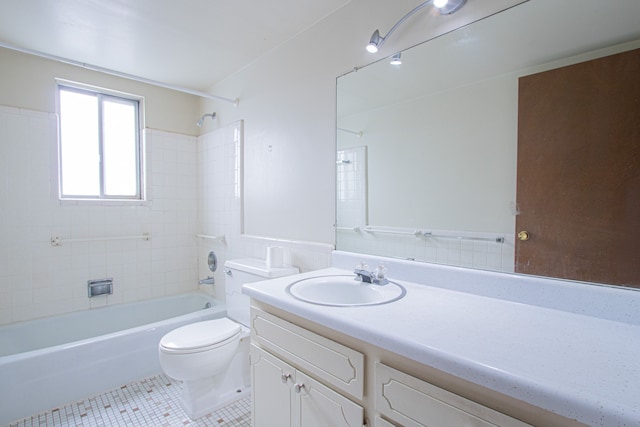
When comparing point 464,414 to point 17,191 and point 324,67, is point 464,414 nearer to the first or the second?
point 324,67

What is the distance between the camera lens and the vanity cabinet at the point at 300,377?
928 mm

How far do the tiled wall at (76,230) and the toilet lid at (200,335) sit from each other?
1269 mm

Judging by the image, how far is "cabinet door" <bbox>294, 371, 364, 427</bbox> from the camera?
3.01ft

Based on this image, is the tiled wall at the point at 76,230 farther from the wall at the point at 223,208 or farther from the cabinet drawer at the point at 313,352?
the cabinet drawer at the point at 313,352

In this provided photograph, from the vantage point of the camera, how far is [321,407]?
3.33 feet

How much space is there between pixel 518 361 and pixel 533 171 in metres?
0.72

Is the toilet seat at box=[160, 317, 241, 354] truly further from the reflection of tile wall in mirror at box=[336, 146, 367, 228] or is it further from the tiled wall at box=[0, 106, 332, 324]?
the reflection of tile wall in mirror at box=[336, 146, 367, 228]

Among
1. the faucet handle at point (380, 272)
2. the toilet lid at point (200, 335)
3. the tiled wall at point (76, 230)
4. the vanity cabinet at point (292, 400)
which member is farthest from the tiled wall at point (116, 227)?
the vanity cabinet at point (292, 400)

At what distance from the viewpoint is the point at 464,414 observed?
676mm

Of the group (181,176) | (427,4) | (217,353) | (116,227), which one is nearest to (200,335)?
(217,353)

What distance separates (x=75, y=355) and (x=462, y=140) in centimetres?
257

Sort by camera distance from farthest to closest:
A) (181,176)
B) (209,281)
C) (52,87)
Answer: (181,176) → (209,281) → (52,87)

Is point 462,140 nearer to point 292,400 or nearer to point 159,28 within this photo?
point 292,400

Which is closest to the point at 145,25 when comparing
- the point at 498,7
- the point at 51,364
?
the point at 498,7
